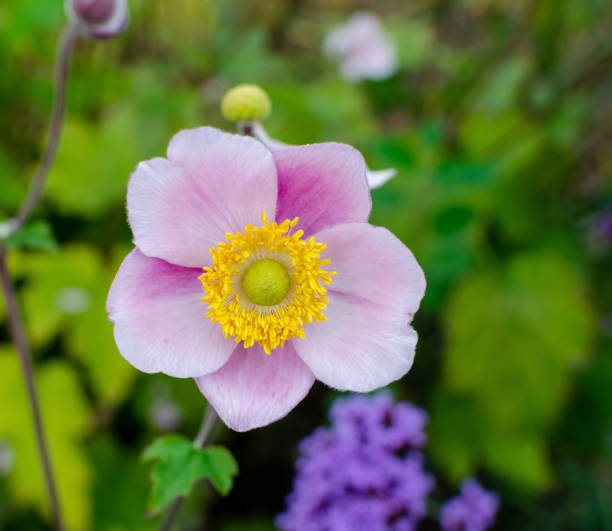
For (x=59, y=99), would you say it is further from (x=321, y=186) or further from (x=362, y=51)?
(x=362, y=51)

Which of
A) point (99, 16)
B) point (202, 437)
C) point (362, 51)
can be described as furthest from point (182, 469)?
point (362, 51)

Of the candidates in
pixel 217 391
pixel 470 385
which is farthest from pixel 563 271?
pixel 217 391

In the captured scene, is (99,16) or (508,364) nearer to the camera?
(99,16)

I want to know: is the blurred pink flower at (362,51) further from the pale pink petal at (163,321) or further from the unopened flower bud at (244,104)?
the pale pink petal at (163,321)

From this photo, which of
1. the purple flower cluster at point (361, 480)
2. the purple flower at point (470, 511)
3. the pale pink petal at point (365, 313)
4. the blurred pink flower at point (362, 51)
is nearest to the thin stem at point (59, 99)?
the pale pink petal at point (365, 313)

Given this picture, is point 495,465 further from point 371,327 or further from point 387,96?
point 387,96

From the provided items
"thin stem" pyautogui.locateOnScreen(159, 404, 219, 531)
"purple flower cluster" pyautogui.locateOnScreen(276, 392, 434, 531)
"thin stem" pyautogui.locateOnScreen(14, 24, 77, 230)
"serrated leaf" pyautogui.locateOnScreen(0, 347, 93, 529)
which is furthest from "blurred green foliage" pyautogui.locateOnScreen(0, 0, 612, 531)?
"thin stem" pyautogui.locateOnScreen(159, 404, 219, 531)
